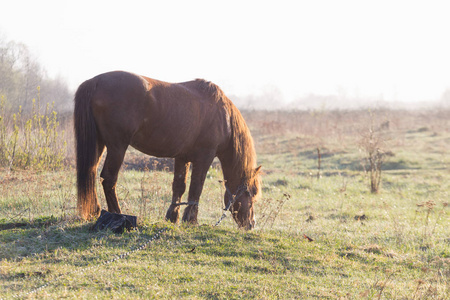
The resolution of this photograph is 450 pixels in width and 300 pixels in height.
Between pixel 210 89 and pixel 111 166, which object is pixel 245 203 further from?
pixel 111 166

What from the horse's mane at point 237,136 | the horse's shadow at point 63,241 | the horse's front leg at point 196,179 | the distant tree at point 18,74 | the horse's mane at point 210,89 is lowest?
the horse's shadow at point 63,241

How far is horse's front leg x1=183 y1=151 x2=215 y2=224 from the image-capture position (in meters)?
5.81

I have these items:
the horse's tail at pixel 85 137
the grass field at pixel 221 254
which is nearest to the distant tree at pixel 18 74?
the grass field at pixel 221 254

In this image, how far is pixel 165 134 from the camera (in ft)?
17.5

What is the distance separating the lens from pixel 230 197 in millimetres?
6477

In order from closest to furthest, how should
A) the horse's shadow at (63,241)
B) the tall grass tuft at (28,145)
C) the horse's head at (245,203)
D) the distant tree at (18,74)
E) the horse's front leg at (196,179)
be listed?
the horse's shadow at (63,241), the horse's front leg at (196,179), the horse's head at (245,203), the tall grass tuft at (28,145), the distant tree at (18,74)

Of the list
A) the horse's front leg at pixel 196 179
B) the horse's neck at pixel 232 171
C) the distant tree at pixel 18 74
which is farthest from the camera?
the distant tree at pixel 18 74

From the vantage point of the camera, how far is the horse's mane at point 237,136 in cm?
591

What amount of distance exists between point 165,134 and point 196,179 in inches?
35.0

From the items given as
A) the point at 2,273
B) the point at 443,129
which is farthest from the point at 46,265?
the point at 443,129

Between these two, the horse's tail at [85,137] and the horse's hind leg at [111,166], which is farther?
the horse's hind leg at [111,166]

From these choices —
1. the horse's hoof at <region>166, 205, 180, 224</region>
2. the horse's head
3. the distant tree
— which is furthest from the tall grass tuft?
the horse's head

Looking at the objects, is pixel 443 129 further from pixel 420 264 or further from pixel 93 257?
pixel 93 257

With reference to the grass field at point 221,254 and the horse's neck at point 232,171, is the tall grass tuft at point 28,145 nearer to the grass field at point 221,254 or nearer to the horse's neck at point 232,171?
the grass field at point 221,254
